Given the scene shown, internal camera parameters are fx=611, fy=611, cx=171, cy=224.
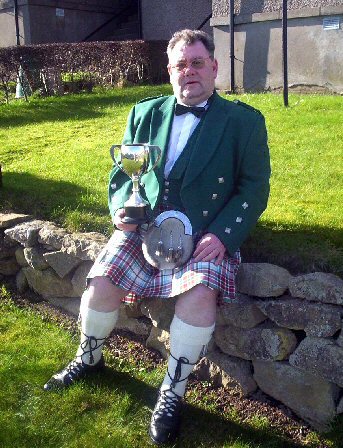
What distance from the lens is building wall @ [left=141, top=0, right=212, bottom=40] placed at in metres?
12.6

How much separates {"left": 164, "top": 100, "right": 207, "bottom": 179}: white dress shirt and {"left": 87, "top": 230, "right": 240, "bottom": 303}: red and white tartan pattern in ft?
1.25

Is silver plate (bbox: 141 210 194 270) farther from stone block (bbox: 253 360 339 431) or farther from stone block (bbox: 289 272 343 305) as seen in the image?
stone block (bbox: 253 360 339 431)

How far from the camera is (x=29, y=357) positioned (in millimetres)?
3160

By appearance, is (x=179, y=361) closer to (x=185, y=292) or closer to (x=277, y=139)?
(x=185, y=292)


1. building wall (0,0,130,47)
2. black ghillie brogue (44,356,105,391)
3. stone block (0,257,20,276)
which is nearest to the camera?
black ghillie brogue (44,356,105,391)

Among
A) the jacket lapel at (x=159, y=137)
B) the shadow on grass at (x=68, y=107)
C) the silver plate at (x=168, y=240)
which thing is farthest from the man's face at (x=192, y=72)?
the shadow on grass at (x=68, y=107)

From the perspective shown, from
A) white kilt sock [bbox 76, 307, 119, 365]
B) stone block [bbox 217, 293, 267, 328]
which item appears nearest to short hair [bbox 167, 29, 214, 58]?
stone block [bbox 217, 293, 267, 328]

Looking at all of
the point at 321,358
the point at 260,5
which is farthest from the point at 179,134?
the point at 260,5

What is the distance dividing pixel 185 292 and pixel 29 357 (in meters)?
1.09

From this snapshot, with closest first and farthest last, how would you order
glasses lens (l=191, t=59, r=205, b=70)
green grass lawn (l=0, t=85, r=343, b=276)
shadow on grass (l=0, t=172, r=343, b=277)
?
glasses lens (l=191, t=59, r=205, b=70) → shadow on grass (l=0, t=172, r=343, b=277) → green grass lawn (l=0, t=85, r=343, b=276)

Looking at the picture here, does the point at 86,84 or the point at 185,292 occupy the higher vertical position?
the point at 86,84

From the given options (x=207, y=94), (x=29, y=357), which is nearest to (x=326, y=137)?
(x=207, y=94)

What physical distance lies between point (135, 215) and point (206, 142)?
471 mm

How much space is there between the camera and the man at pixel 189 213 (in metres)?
2.54
